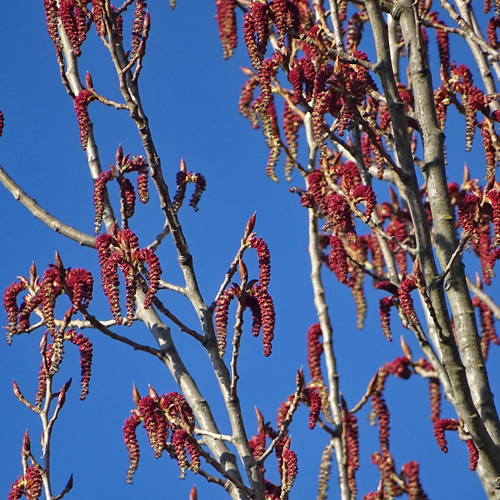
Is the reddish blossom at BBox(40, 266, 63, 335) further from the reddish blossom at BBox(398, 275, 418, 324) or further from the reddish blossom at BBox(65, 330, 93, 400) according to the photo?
the reddish blossom at BBox(398, 275, 418, 324)

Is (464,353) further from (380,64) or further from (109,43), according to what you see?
(109,43)

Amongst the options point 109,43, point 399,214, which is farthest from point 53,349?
point 399,214

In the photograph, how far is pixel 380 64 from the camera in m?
4.64

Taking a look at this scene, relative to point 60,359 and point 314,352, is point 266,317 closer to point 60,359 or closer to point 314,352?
point 60,359

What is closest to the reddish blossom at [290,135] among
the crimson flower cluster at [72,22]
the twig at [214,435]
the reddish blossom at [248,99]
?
the reddish blossom at [248,99]

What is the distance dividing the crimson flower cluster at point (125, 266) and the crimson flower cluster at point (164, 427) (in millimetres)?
468

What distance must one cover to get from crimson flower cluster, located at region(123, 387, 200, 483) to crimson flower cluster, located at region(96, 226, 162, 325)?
1.54ft

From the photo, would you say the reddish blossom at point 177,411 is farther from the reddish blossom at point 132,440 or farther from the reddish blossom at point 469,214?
the reddish blossom at point 469,214

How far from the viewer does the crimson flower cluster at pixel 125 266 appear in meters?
3.84

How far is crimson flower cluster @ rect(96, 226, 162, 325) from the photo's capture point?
3.84 m

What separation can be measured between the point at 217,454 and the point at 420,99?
237 centimetres

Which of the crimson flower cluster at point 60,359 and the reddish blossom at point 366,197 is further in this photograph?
the reddish blossom at point 366,197

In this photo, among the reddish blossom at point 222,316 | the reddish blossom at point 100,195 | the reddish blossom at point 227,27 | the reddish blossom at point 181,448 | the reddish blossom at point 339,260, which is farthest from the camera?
the reddish blossom at point 227,27

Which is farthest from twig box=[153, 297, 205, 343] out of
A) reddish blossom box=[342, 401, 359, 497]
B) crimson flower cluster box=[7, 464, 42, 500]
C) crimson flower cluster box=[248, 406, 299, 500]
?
reddish blossom box=[342, 401, 359, 497]
